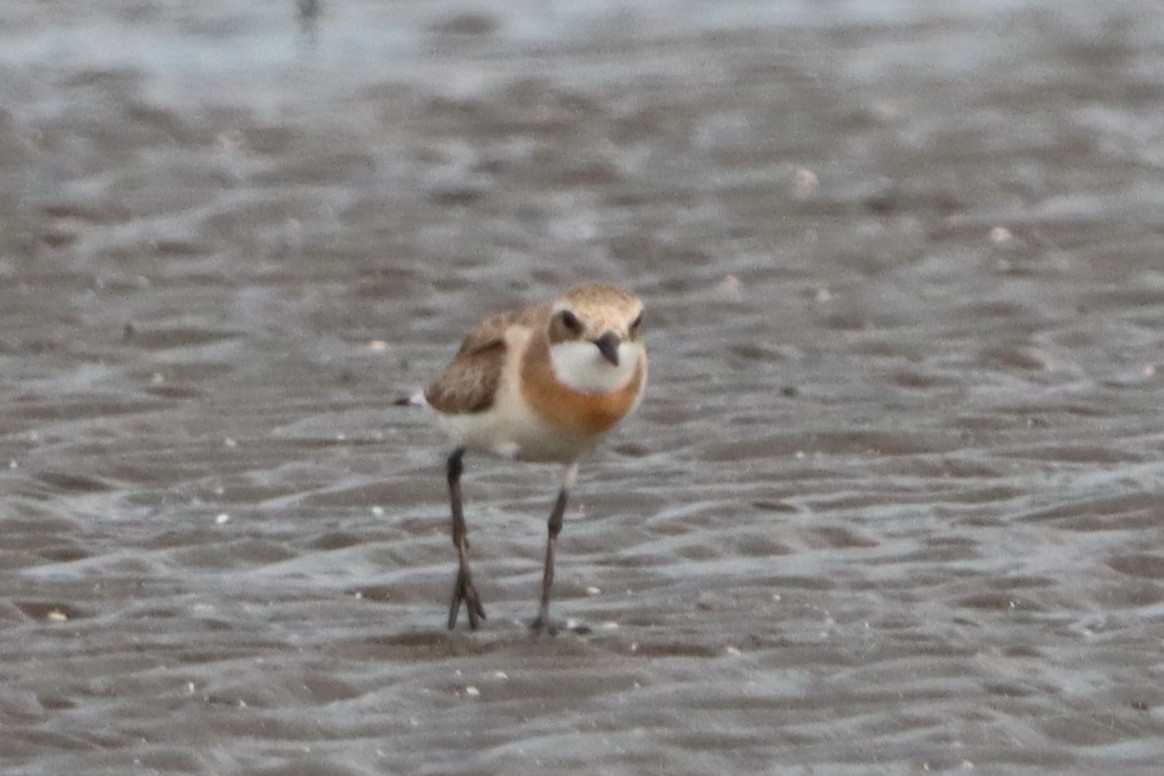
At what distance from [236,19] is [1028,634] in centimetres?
1227

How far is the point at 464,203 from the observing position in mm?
13000

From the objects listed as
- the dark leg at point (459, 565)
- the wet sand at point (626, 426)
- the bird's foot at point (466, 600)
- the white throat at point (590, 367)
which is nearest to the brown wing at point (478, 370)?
the dark leg at point (459, 565)

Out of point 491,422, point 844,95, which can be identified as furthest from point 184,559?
point 844,95

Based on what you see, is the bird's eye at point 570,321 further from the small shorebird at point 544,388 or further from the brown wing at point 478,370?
the brown wing at point 478,370

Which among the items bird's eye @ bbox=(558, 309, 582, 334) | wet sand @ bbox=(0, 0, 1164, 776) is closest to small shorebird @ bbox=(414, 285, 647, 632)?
bird's eye @ bbox=(558, 309, 582, 334)

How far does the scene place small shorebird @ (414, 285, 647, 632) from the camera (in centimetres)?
707

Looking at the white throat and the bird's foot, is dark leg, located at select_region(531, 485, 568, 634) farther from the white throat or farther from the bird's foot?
the white throat

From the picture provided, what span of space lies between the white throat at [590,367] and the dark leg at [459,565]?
71 centimetres

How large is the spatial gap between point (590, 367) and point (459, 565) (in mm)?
887

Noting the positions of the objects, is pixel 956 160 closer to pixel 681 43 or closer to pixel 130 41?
pixel 681 43

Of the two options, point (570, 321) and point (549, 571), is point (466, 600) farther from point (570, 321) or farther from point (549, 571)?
point (570, 321)

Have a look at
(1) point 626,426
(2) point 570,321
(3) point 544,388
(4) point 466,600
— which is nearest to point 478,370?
(3) point 544,388

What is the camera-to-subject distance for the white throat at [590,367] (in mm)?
7078

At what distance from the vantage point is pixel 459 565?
765cm
